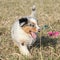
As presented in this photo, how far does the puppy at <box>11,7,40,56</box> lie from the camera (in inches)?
196

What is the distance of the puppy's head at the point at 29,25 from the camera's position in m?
4.95

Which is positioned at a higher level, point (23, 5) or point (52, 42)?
point (52, 42)

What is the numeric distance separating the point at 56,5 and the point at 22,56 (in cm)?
527

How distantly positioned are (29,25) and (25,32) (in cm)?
18

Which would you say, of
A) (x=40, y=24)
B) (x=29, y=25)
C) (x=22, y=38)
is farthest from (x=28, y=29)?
(x=40, y=24)

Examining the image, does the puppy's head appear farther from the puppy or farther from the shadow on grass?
the shadow on grass

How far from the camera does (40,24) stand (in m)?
7.64

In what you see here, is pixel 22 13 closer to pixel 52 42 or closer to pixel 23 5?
pixel 23 5

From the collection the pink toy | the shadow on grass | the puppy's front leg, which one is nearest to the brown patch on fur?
the puppy's front leg

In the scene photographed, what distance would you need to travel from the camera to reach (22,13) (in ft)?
29.9

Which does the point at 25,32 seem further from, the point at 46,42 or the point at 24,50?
the point at 46,42

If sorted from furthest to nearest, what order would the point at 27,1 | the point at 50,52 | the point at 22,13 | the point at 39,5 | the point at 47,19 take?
the point at 27,1, the point at 39,5, the point at 22,13, the point at 47,19, the point at 50,52

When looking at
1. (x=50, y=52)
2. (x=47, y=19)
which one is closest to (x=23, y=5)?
(x=47, y=19)

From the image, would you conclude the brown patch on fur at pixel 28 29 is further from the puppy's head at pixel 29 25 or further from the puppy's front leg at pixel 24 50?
the puppy's front leg at pixel 24 50
